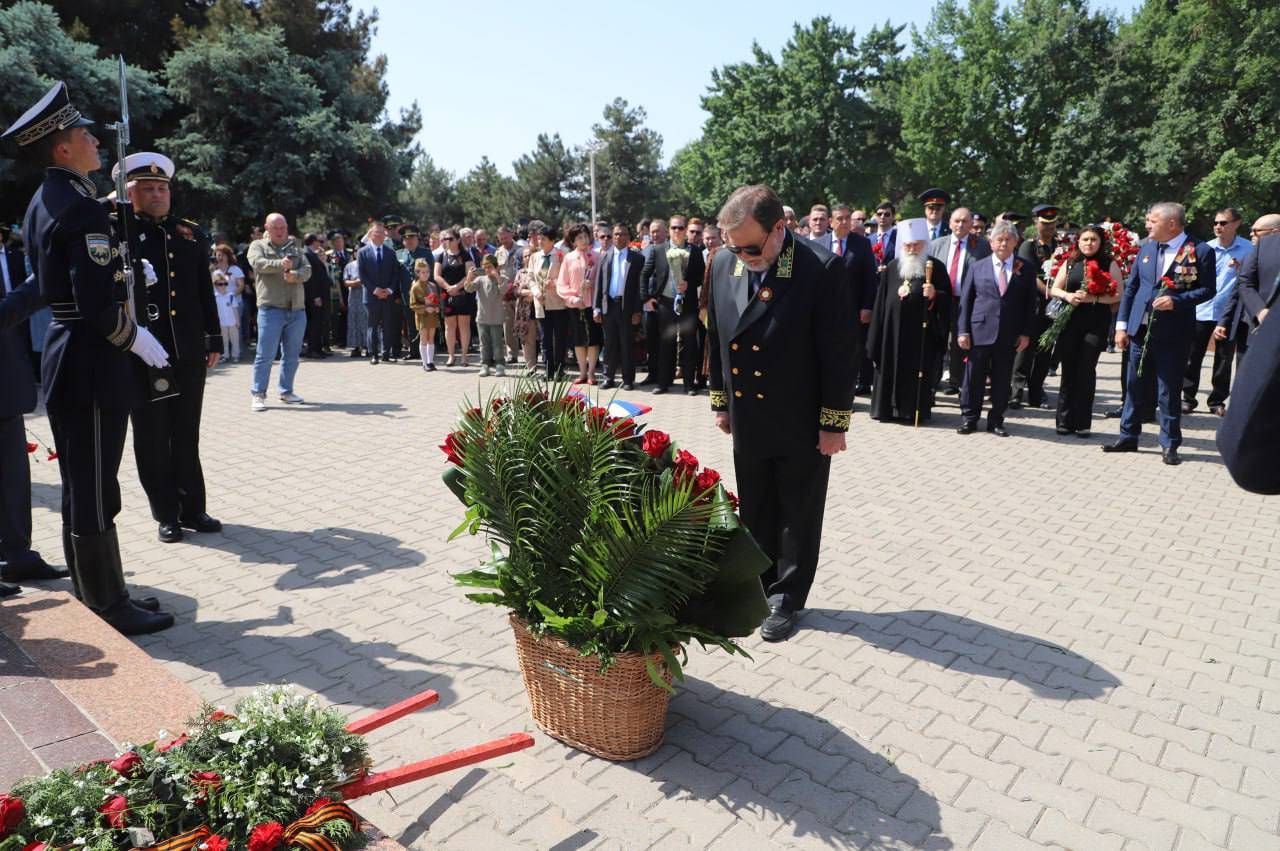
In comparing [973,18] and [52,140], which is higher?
[973,18]

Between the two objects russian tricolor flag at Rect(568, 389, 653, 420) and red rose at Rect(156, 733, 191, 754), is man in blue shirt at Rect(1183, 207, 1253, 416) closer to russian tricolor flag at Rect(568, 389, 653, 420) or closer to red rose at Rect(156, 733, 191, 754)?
russian tricolor flag at Rect(568, 389, 653, 420)

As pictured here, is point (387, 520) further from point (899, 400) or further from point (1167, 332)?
point (1167, 332)

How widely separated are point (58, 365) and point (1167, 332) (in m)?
8.31

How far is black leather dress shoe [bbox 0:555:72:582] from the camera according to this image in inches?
186

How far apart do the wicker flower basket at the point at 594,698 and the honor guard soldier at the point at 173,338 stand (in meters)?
3.27

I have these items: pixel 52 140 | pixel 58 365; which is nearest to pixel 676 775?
pixel 58 365

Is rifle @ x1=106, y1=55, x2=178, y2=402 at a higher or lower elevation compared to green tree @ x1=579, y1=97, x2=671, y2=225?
lower

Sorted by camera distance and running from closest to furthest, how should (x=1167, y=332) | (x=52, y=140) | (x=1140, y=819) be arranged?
(x=1140, y=819) → (x=52, y=140) → (x=1167, y=332)

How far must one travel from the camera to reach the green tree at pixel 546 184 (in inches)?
2557

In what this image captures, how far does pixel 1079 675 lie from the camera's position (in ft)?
12.7

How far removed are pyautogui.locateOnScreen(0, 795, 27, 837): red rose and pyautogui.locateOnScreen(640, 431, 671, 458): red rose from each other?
2.03 meters

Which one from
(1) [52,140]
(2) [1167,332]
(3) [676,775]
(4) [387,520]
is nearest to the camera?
(3) [676,775]

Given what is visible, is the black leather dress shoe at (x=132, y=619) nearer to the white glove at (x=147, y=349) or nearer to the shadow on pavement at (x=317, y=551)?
the shadow on pavement at (x=317, y=551)

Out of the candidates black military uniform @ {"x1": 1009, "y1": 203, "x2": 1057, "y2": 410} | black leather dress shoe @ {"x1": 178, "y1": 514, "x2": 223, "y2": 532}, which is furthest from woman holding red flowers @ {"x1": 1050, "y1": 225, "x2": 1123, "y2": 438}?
black leather dress shoe @ {"x1": 178, "y1": 514, "x2": 223, "y2": 532}
